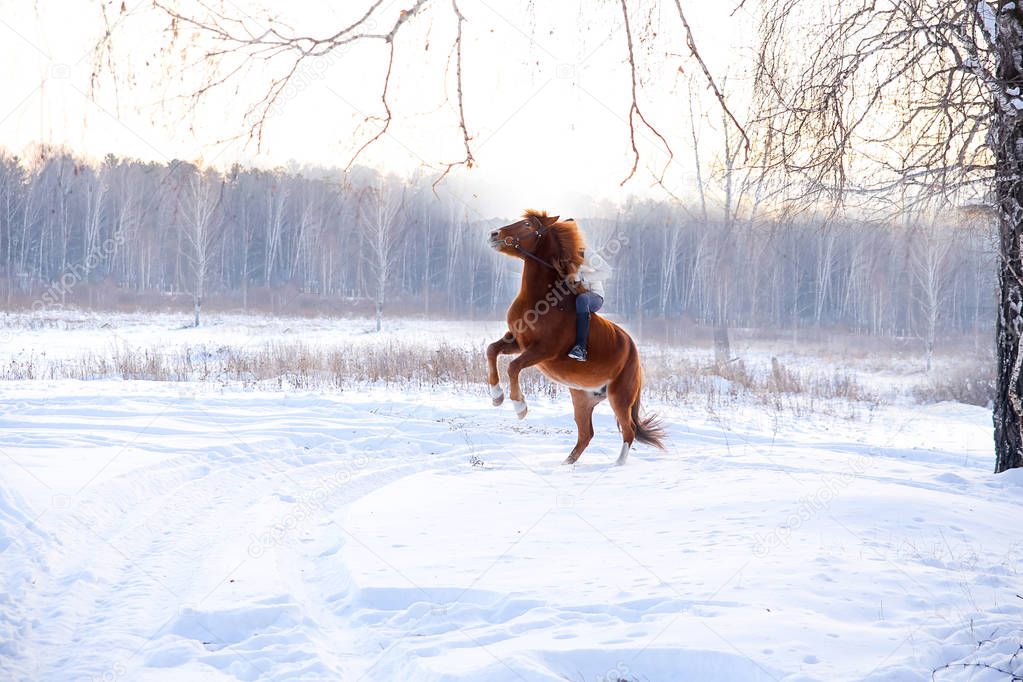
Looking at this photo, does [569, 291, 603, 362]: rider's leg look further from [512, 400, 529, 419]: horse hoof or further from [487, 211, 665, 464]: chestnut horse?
[512, 400, 529, 419]: horse hoof

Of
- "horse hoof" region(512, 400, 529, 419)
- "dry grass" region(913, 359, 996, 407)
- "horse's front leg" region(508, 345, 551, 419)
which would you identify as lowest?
"dry grass" region(913, 359, 996, 407)

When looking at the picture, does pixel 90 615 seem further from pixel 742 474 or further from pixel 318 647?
pixel 742 474

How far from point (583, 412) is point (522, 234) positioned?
8.03ft

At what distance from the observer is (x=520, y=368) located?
5.34 m

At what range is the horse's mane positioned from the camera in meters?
5.39

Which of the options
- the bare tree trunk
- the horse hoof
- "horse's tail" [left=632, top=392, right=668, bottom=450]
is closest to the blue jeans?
the horse hoof

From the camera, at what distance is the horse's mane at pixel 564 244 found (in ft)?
17.7

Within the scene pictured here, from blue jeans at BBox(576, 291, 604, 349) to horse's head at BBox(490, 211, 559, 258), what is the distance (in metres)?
0.64

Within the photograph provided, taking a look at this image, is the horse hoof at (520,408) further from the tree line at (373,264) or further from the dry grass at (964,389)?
the tree line at (373,264)

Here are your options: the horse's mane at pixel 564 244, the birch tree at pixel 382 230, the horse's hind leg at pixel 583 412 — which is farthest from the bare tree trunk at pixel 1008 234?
the birch tree at pixel 382 230

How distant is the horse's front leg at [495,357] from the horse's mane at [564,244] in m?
0.69

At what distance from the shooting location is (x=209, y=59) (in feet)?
9.77

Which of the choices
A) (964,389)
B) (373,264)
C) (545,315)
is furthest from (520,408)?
(373,264)

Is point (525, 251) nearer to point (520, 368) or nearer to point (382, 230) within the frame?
point (520, 368)
